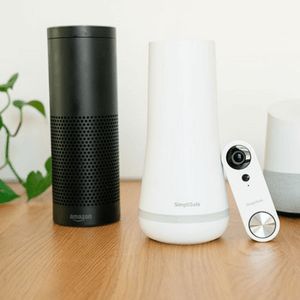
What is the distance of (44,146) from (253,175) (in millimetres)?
559

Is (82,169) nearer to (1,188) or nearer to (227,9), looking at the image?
(1,188)

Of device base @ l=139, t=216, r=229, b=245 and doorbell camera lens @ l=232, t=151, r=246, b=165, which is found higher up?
doorbell camera lens @ l=232, t=151, r=246, b=165

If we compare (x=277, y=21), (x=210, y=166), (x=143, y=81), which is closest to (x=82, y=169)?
(x=210, y=166)

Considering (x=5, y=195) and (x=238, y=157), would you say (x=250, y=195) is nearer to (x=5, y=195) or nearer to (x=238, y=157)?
(x=238, y=157)

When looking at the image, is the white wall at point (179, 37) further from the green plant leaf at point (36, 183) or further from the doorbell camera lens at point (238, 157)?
the doorbell camera lens at point (238, 157)

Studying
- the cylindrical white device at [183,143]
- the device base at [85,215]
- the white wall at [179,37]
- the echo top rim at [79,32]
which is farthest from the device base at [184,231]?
the white wall at [179,37]

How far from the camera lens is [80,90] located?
761 mm

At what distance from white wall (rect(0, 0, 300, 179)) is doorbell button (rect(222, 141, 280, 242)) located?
0.43 meters

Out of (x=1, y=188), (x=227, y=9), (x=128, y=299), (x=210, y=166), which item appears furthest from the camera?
(x=227, y=9)

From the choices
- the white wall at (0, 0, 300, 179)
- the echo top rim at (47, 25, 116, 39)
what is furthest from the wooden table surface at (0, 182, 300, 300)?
the white wall at (0, 0, 300, 179)

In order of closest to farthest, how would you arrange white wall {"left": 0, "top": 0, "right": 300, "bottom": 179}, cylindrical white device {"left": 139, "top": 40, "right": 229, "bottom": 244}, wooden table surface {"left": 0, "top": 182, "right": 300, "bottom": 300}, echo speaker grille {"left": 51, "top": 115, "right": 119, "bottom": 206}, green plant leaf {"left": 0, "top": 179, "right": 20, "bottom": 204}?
wooden table surface {"left": 0, "top": 182, "right": 300, "bottom": 300} < cylindrical white device {"left": 139, "top": 40, "right": 229, "bottom": 244} < echo speaker grille {"left": 51, "top": 115, "right": 119, "bottom": 206} < green plant leaf {"left": 0, "top": 179, "right": 20, "bottom": 204} < white wall {"left": 0, "top": 0, "right": 300, "bottom": 179}

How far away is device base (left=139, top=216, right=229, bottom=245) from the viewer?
0.67 meters

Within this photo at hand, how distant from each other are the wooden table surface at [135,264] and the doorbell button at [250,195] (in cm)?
2

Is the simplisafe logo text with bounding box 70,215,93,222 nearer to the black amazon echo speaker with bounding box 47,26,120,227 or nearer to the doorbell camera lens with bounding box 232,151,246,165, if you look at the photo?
the black amazon echo speaker with bounding box 47,26,120,227
